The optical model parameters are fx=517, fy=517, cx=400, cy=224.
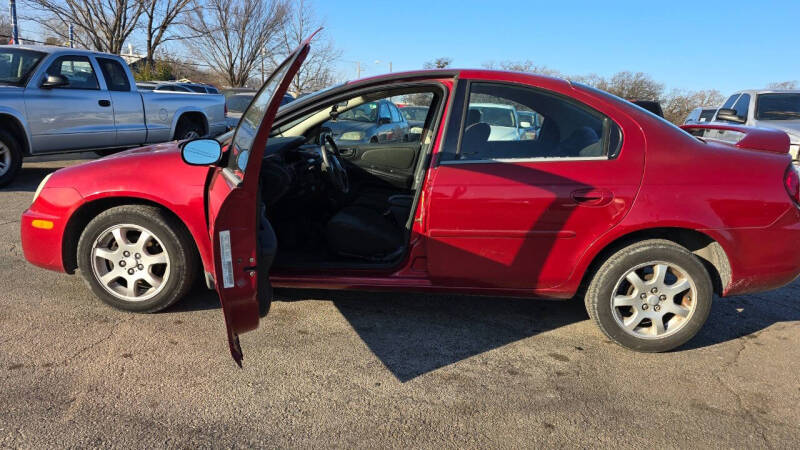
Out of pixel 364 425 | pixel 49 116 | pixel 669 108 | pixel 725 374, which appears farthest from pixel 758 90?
pixel 669 108

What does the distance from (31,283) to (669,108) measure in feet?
82.6

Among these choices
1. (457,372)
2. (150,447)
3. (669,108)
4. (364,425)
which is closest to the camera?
(150,447)

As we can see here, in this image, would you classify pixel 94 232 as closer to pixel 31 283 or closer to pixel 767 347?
pixel 31 283

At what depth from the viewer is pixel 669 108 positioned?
76.2 feet

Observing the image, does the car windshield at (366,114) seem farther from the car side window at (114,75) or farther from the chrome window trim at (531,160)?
the car side window at (114,75)

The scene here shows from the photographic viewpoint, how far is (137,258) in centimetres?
312

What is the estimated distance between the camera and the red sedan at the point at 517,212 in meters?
2.87

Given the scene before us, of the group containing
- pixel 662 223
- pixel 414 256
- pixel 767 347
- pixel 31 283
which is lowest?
pixel 767 347

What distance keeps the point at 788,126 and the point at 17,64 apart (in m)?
10.7

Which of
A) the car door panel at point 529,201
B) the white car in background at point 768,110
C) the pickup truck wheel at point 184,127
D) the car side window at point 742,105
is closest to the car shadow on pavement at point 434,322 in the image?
the car door panel at point 529,201

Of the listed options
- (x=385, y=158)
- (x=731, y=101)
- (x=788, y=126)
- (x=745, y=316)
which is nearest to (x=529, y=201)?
(x=385, y=158)

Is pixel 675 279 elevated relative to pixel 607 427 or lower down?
elevated

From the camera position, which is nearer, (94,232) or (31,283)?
(94,232)

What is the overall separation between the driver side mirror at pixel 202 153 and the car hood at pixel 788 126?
23.4 ft
